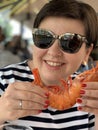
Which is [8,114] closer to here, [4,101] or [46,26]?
[4,101]

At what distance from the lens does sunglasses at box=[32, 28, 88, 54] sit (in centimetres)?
138

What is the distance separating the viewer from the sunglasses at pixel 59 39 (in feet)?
4.53

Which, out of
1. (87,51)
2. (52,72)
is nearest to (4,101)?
(52,72)

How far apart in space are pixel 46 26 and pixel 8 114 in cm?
49

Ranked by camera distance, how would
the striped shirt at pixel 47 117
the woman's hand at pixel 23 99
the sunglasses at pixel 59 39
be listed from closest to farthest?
the woman's hand at pixel 23 99 → the sunglasses at pixel 59 39 → the striped shirt at pixel 47 117

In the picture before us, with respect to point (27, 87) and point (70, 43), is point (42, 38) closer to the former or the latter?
A: point (70, 43)

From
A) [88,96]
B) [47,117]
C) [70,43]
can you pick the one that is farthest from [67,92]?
[47,117]

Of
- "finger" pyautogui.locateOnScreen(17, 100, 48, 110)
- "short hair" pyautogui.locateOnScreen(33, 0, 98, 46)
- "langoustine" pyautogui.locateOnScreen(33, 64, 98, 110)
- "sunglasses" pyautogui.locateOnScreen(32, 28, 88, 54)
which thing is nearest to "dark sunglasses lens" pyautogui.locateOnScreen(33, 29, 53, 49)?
"sunglasses" pyautogui.locateOnScreen(32, 28, 88, 54)

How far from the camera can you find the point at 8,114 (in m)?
1.13

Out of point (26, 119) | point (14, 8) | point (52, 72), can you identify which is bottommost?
point (26, 119)

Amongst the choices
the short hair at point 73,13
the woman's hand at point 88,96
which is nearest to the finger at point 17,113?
the woman's hand at point 88,96

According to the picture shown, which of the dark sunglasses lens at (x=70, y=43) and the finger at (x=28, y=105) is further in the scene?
the dark sunglasses lens at (x=70, y=43)

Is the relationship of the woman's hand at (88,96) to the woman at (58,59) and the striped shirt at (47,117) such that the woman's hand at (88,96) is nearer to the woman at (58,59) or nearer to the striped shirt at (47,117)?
the woman at (58,59)

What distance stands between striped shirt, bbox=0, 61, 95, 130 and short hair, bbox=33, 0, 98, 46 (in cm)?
26
